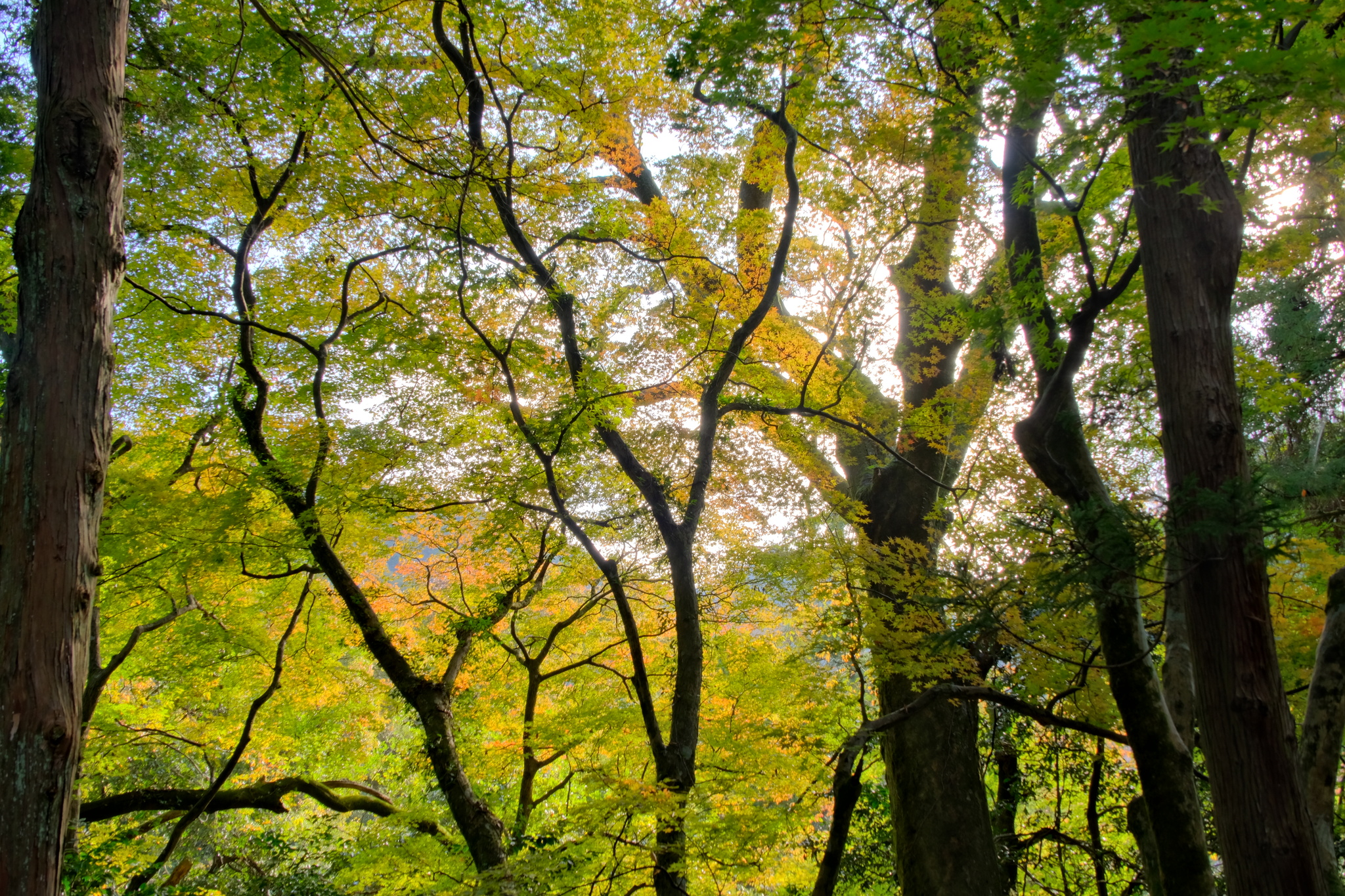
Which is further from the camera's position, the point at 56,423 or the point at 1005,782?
the point at 1005,782

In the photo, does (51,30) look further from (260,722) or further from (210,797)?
(260,722)

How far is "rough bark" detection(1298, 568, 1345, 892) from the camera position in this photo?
2.65 meters

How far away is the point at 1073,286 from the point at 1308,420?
3.42 meters

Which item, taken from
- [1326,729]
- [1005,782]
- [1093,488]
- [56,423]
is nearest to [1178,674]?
[1326,729]

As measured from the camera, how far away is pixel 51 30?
7.65ft

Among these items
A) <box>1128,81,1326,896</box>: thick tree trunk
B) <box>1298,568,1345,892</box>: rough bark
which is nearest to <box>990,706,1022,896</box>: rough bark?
<box>1298,568,1345,892</box>: rough bark

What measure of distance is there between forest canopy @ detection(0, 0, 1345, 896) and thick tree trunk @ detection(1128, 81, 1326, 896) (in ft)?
0.05

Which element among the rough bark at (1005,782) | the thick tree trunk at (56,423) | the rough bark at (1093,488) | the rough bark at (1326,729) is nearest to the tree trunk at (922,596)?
the rough bark at (1093,488)

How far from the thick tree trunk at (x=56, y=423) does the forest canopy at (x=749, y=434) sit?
0.22 m

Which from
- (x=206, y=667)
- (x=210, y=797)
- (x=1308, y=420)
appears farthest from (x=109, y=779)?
(x=1308, y=420)

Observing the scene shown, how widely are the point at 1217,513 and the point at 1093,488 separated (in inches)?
55.3

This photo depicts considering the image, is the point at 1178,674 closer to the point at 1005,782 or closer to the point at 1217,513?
the point at 1217,513

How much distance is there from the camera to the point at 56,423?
212 centimetres

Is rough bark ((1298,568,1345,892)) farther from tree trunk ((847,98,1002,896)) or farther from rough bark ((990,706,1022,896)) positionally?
rough bark ((990,706,1022,896))
